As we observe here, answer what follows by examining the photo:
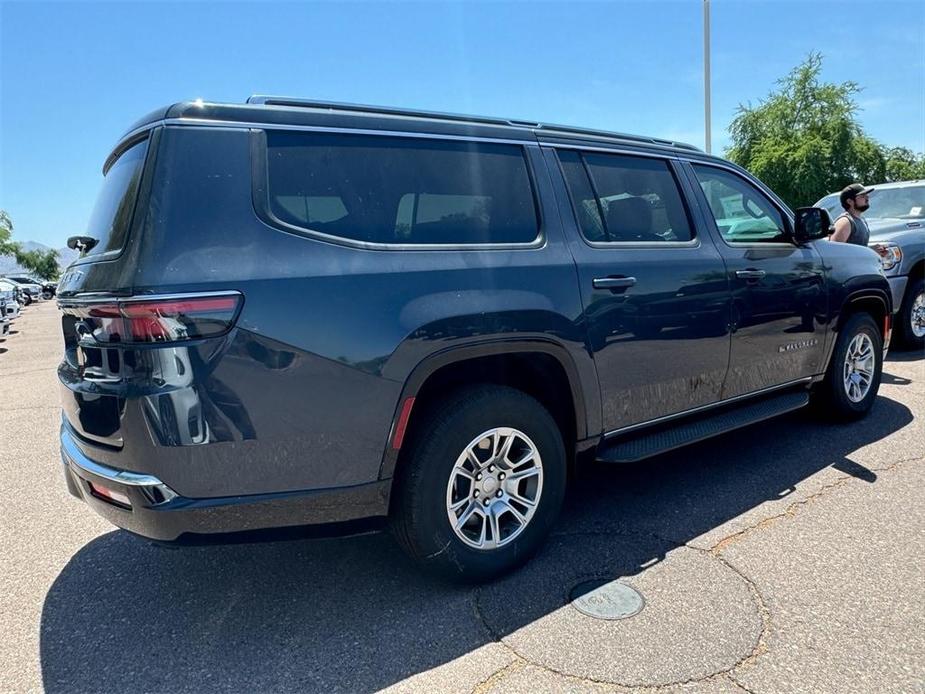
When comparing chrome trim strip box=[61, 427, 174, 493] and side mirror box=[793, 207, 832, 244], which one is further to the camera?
side mirror box=[793, 207, 832, 244]

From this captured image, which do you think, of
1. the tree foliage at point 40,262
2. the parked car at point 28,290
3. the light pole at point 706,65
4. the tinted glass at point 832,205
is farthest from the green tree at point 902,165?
the tree foliage at point 40,262

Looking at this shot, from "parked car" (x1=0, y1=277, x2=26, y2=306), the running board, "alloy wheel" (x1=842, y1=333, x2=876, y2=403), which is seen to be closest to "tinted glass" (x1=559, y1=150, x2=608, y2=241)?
the running board

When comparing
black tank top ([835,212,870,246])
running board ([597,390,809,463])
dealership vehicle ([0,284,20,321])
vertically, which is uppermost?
black tank top ([835,212,870,246])

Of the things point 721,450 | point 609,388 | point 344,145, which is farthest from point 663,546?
point 344,145

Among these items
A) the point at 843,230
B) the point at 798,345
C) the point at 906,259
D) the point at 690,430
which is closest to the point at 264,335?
the point at 690,430

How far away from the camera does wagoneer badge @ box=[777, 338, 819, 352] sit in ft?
13.4

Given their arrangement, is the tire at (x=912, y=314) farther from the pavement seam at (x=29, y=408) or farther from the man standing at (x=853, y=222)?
the pavement seam at (x=29, y=408)

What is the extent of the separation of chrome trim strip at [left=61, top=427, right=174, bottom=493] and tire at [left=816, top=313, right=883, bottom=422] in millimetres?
4588

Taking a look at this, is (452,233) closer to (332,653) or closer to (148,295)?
(148,295)

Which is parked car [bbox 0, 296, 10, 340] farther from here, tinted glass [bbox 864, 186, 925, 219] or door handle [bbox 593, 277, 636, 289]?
tinted glass [bbox 864, 186, 925, 219]

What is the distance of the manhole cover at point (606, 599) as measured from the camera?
253 cm

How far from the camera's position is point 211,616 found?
2586 mm

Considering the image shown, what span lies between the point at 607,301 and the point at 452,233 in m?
0.87

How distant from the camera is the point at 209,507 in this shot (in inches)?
85.5
